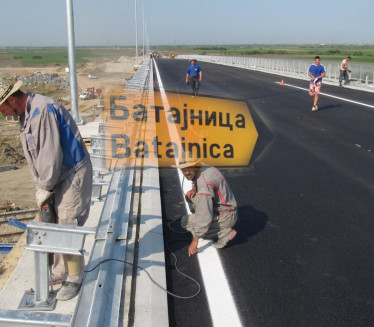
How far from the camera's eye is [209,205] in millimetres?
5086

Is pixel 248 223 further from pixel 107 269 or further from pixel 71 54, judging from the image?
pixel 71 54

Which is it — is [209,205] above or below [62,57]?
above

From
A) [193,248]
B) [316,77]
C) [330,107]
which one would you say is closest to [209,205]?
[193,248]

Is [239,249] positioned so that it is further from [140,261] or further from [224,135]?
[224,135]

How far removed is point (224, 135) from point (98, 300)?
8.74 metres

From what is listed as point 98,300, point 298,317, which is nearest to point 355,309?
point 298,317

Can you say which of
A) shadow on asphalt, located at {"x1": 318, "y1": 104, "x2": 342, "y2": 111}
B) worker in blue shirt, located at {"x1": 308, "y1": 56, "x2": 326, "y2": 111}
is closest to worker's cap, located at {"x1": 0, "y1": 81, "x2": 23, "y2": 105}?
worker in blue shirt, located at {"x1": 308, "y1": 56, "x2": 326, "y2": 111}

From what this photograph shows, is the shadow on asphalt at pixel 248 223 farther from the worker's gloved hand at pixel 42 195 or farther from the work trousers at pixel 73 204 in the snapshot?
the worker's gloved hand at pixel 42 195

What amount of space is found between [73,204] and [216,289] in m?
1.63

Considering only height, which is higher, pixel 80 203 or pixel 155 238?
pixel 80 203

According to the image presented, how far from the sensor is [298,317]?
13.2 feet

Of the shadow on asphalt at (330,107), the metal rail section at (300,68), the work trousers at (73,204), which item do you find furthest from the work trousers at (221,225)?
the metal rail section at (300,68)

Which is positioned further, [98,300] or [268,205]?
[268,205]

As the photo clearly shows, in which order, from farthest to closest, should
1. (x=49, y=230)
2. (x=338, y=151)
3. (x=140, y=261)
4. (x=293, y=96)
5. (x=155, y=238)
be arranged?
(x=293, y=96) < (x=338, y=151) < (x=155, y=238) < (x=140, y=261) < (x=49, y=230)
